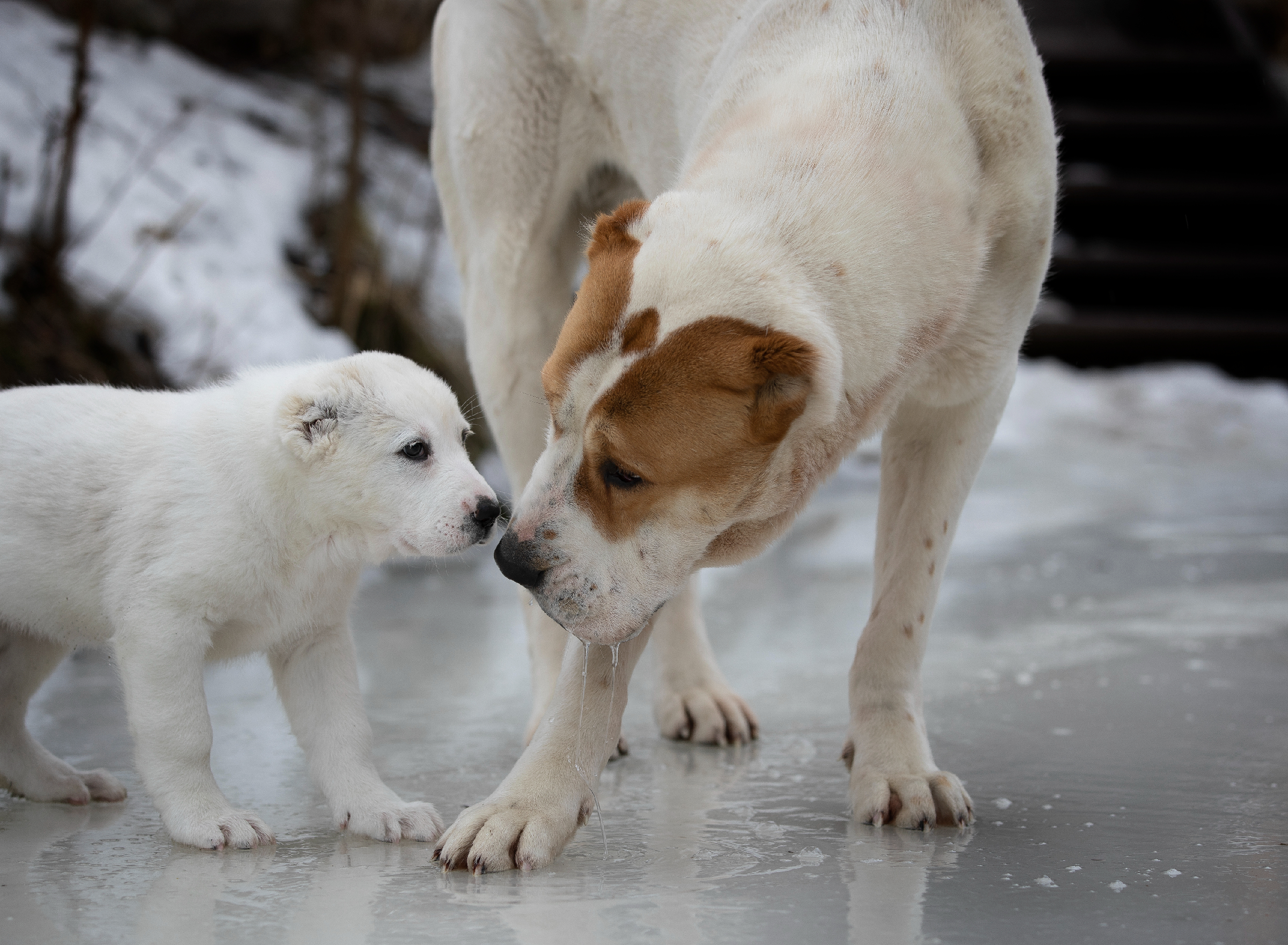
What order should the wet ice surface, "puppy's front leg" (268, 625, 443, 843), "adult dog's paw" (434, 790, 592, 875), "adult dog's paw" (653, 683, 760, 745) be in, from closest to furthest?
the wet ice surface, "adult dog's paw" (434, 790, 592, 875), "puppy's front leg" (268, 625, 443, 843), "adult dog's paw" (653, 683, 760, 745)

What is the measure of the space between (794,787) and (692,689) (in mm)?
621

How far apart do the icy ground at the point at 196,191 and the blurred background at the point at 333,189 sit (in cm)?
2

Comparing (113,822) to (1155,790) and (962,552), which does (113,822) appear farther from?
(962,552)

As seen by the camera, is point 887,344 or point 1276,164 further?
point 1276,164

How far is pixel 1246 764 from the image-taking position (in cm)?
303

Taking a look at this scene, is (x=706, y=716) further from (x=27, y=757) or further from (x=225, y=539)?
(x=27, y=757)

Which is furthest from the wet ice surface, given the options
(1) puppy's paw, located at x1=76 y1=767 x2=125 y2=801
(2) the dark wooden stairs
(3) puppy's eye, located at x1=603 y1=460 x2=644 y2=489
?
(2) the dark wooden stairs

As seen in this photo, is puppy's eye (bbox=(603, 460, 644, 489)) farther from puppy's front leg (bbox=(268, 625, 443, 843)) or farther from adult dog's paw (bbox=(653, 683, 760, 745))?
adult dog's paw (bbox=(653, 683, 760, 745))

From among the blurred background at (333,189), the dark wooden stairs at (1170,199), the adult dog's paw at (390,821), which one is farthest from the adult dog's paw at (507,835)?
the dark wooden stairs at (1170,199)

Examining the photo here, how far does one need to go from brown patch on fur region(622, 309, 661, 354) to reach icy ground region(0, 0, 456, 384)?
4.85 meters

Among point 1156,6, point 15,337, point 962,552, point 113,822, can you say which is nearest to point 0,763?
point 113,822

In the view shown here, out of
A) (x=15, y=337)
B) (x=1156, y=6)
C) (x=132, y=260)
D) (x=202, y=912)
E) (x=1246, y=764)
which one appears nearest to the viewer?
(x=202, y=912)

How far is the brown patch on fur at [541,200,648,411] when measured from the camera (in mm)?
2240

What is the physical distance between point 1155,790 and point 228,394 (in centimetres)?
206
